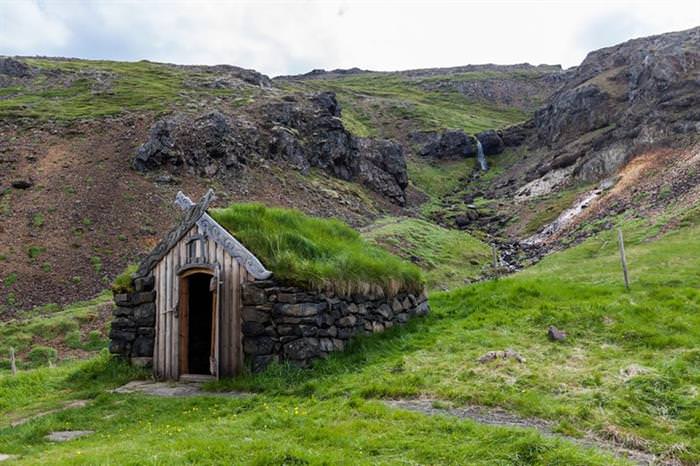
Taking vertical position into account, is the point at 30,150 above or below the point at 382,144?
below

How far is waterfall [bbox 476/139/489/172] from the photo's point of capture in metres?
69.2

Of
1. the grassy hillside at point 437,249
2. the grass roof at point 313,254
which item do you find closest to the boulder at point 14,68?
the grassy hillside at point 437,249

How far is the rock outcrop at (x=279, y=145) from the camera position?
39031 mm

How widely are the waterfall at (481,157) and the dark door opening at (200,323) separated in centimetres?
5647

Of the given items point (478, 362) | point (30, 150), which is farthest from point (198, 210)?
point (30, 150)

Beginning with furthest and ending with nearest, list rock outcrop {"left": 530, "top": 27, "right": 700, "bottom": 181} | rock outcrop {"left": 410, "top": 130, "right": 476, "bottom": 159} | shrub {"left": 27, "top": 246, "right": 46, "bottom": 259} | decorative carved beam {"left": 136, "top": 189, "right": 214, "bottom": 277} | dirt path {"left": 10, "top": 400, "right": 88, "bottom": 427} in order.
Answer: rock outcrop {"left": 410, "top": 130, "right": 476, "bottom": 159}, rock outcrop {"left": 530, "top": 27, "right": 700, "bottom": 181}, shrub {"left": 27, "top": 246, "right": 46, "bottom": 259}, decorative carved beam {"left": 136, "top": 189, "right": 214, "bottom": 277}, dirt path {"left": 10, "top": 400, "right": 88, "bottom": 427}

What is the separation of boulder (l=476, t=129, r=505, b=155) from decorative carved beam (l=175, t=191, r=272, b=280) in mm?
64041

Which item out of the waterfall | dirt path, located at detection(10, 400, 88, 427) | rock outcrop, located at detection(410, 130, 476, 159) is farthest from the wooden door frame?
rock outcrop, located at detection(410, 130, 476, 159)

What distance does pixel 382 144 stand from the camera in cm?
5678

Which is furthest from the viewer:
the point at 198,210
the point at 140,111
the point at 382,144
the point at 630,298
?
the point at 382,144

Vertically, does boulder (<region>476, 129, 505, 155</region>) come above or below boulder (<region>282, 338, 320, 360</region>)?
above

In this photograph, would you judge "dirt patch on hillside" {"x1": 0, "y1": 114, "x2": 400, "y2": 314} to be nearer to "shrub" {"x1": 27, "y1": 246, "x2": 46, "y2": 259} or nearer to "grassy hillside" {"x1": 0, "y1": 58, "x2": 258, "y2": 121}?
"shrub" {"x1": 27, "y1": 246, "x2": 46, "y2": 259}

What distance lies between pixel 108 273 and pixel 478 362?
69.5 feet

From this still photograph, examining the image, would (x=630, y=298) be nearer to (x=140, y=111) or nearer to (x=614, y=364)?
(x=614, y=364)
